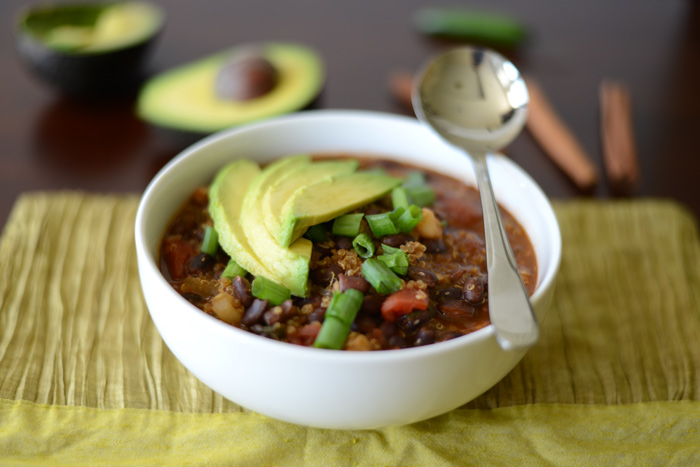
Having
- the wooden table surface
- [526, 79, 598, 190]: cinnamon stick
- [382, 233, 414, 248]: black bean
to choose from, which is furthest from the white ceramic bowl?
the wooden table surface

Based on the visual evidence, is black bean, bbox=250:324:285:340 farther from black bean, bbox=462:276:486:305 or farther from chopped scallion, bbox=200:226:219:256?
black bean, bbox=462:276:486:305

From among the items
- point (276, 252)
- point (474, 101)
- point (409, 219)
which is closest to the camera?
point (276, 252)

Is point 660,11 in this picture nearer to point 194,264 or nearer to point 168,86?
point 168,86

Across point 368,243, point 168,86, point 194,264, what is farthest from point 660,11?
point 194,264

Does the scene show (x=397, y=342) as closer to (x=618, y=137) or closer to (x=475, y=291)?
(x=475, y=291)

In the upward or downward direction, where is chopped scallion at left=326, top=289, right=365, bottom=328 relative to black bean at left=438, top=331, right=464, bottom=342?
upward

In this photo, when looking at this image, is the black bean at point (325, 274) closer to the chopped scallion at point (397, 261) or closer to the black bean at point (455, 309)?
the chopped scallion at point (397, 261)

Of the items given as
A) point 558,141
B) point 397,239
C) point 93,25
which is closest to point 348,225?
point 397,239
